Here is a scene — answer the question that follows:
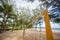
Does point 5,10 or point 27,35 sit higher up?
point 5,10

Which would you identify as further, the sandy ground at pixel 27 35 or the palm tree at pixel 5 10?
the palm tree at pixel 5 10

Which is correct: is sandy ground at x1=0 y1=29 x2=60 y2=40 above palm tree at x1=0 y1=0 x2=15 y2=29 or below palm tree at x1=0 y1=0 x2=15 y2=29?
below

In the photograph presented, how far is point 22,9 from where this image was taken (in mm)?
5156

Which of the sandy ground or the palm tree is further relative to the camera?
the palm tree

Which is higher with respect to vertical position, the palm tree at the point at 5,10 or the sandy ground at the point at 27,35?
the palm tree at the point at 5,10

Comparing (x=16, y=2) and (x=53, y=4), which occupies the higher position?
(x=16, y=2)

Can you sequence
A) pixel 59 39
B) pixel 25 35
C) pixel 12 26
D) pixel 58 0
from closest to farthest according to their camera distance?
1. pixel 58 0
2. pixel 59 39
3. pixel 25 35
4. pixel 12 26

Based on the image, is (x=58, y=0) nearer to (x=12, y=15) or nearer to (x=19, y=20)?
(x=19, y=20)

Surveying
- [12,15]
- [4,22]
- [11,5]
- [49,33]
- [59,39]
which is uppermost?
[11,5]

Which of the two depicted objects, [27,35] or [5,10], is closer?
[27,35]

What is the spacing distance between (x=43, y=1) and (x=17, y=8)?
6.52ft

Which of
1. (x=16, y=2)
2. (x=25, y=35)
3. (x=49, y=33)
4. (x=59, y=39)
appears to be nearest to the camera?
(x=49, y=33)

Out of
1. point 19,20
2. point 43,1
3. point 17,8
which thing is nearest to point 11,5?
point 17,8

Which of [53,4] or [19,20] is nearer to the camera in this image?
[53,4]
